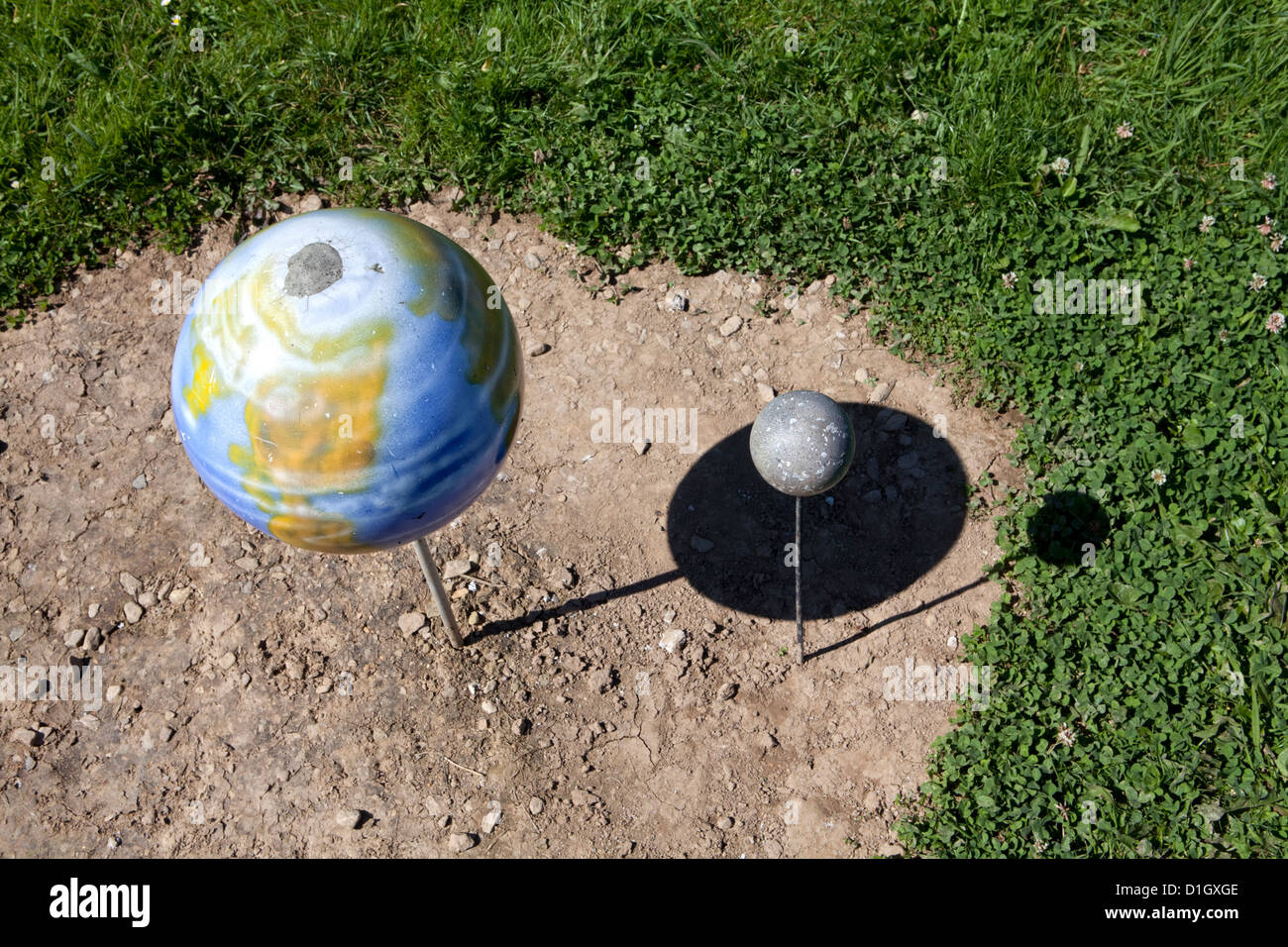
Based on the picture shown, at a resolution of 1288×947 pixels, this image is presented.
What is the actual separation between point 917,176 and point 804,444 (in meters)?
3.08

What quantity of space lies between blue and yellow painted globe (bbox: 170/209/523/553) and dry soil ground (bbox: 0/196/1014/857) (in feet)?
6.23

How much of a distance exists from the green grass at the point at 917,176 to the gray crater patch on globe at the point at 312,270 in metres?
3.36

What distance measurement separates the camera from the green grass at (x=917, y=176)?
587cm

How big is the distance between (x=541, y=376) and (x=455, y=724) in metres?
2.14

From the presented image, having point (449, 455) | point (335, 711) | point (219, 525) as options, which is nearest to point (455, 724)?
point (335, 711)

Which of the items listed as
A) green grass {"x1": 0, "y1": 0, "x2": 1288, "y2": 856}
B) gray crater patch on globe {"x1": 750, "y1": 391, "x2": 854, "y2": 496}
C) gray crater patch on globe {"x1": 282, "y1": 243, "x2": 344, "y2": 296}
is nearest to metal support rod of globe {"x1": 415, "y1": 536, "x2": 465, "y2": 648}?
gray crater patch on globe {"x1": 282, "y1": 243, "x2": 344, "y2": 296}

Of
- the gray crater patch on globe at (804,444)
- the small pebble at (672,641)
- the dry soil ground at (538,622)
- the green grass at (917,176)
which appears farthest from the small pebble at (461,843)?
the green grass at (917,176)

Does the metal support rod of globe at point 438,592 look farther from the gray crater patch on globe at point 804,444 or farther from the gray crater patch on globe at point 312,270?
the gray crater patch on globe at point 804,444

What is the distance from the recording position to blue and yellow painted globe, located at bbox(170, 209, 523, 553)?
372 centimetres

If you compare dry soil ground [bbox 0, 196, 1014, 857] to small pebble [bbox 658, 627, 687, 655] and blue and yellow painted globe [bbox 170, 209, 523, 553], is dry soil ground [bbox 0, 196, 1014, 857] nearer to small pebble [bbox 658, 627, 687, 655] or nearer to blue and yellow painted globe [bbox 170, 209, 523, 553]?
small pebble [bbox 658, 627, 687, 655]

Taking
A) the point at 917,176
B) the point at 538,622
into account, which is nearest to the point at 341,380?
the point at 538,622

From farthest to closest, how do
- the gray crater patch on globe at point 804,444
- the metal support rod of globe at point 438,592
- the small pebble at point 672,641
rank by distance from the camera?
the small pebble at point 672,641
the metal support rod of globe at point 438,592
the gray crater patch on globe at point 804,444

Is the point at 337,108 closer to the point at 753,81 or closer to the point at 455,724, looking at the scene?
the point at 753,81

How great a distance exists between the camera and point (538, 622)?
5941 mm
